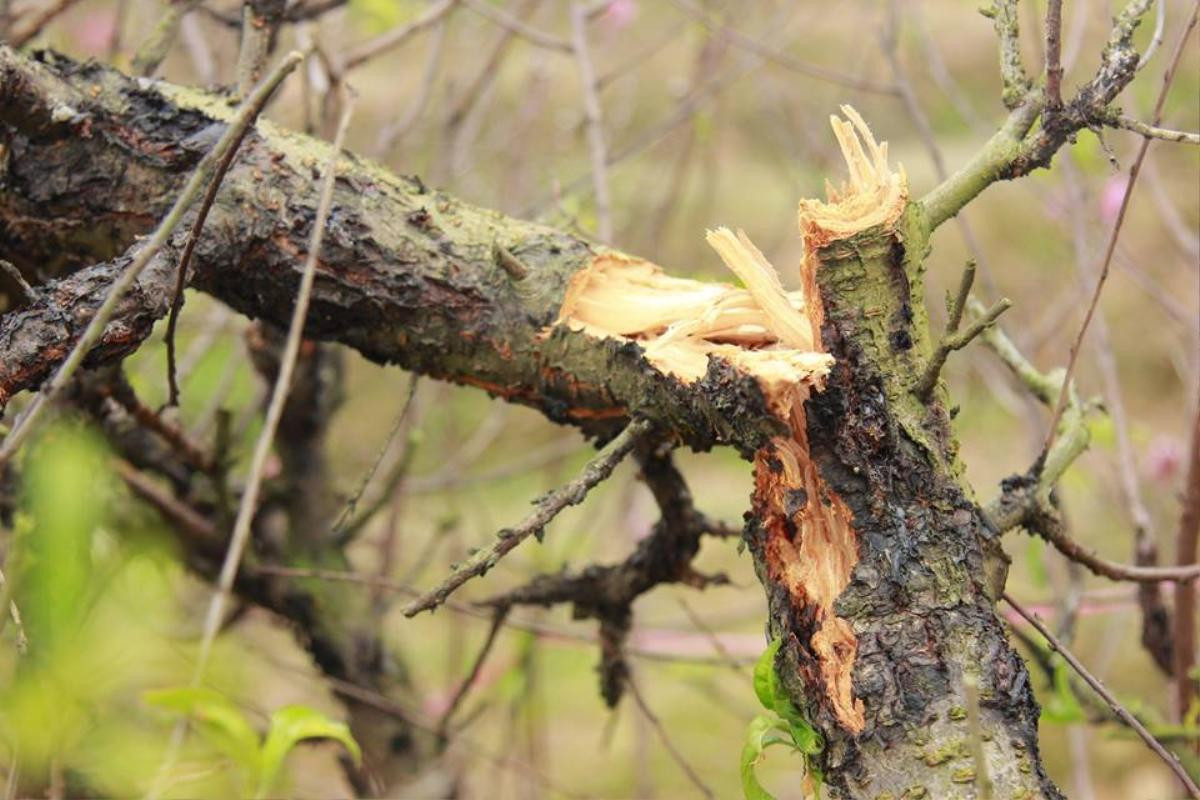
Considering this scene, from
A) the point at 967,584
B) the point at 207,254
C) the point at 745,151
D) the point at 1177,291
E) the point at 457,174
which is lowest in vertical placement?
the point at 967,584

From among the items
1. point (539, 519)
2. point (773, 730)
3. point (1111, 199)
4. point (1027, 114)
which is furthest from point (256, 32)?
point (1111, 199)

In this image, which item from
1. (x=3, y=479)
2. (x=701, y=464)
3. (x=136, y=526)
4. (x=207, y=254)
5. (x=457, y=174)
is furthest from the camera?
(x=701, y=464)

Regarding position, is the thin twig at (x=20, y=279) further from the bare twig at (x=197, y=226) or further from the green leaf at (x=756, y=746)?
the green leaf at (x=756, y=746)

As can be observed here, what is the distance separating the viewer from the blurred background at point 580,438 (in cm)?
155

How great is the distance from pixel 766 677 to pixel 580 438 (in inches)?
93.9

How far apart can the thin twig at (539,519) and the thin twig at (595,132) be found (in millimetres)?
697

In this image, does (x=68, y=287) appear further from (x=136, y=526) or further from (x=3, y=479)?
(x=136, y=526)

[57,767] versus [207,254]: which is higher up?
[207,254]

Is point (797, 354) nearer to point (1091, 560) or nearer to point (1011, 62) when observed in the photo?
point (1011, 62)

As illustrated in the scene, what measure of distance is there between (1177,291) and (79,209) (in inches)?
179

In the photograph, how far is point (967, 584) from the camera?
928 mm

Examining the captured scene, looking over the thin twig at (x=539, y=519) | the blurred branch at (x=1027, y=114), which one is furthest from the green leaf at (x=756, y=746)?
the blurred branch at (x=1027, y=114)

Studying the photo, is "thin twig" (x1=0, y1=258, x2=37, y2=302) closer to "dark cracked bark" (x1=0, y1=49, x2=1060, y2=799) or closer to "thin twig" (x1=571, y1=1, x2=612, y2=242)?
"dark cracked bark" (x1=0, y1=49, x2=1060, y2=799)

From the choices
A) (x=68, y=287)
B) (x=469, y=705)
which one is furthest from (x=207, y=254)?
(x=469, y=705)
